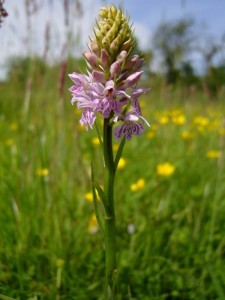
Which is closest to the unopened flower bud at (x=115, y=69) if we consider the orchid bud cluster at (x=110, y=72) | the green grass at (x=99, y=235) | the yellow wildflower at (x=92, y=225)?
the orchid bud cluster at (x=110, y=72)

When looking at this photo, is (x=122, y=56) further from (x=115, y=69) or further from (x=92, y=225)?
(x=92, y=225)

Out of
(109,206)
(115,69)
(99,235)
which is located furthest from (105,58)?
(99,235)

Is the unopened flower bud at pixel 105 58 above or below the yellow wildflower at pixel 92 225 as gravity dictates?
below

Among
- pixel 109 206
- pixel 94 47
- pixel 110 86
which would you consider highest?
pixel 94 47

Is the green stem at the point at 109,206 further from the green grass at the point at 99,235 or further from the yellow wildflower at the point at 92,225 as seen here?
the yellow wildflower at the point at 92,225

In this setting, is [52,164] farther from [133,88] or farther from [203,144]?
[203,144]

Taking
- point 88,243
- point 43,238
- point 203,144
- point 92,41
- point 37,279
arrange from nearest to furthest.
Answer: point 92,41 → point 37,279 → point 43,238 → point 88,243 → point 203,144

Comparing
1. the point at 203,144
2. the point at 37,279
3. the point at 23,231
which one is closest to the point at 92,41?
the point at 37,279

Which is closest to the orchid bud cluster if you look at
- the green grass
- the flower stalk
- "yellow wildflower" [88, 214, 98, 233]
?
the flower stalk
